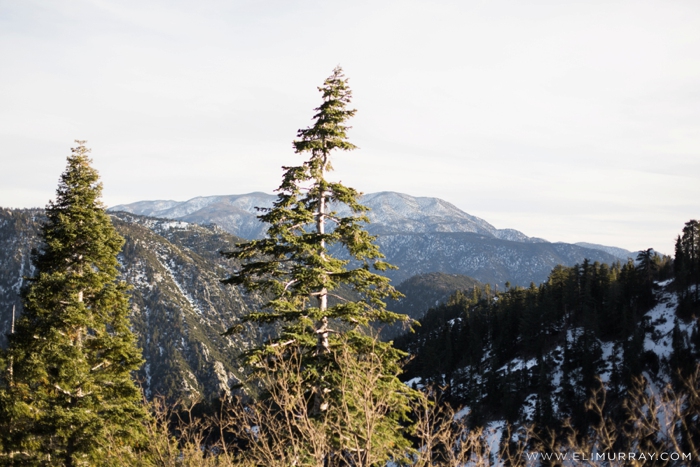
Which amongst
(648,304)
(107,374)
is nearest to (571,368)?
(648,304)

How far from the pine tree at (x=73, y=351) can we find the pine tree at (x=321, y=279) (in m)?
7.49

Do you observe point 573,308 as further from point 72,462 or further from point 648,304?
point 72,462

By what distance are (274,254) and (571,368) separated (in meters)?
95.3

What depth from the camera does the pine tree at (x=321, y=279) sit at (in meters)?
13.5

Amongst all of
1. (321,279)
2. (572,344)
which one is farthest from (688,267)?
(321,279)

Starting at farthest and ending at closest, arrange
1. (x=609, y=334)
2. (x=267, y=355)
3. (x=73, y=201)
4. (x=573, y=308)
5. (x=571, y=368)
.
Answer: (x=573, y=308) < (x=609, y=334) < (x=571, y=368) < (x=73, y=201) < (x=267, y=355)

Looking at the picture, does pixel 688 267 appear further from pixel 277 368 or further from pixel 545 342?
pixel 277 368

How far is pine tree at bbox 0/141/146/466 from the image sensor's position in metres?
17.3

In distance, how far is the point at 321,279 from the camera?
14125 mm

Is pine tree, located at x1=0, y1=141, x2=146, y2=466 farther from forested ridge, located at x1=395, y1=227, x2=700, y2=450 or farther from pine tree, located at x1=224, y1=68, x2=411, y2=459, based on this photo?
forested ridge, located at x1=395, y1=227, x2=700, y2=450

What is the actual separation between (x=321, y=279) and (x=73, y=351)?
34.3 ft

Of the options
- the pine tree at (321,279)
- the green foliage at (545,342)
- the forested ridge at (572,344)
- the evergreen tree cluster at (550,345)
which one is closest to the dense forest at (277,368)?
the pine tree at (321,279)

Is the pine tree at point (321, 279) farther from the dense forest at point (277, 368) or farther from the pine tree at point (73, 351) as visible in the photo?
the pine tree at point (73, 351)

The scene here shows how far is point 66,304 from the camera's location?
18.4 m
